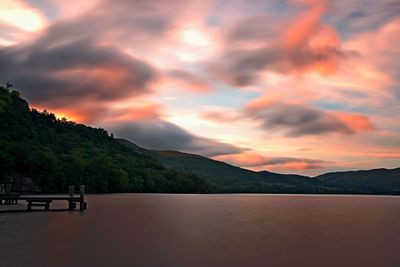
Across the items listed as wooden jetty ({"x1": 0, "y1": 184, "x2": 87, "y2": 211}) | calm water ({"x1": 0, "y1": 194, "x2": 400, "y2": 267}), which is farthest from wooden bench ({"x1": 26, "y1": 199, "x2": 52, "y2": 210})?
calm water ({"x1": 0, "y1": 194, "x2": 400, "y2": 267})

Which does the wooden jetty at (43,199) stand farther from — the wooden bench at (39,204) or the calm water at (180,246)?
the calm water at (180,246)

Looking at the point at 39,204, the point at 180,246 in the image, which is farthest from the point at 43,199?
the point at 180,246

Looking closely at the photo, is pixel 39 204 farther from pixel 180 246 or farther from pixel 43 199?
pixel 180 246

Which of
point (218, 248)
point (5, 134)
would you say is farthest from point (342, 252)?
point (5, 134)

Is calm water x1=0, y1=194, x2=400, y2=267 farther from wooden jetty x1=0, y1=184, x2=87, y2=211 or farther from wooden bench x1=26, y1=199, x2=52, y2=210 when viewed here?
wooden bench x1=26, y1=199, x2=52, y2=210

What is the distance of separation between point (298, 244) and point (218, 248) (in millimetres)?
7988

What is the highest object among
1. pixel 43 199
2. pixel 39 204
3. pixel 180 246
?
pixel 43 199

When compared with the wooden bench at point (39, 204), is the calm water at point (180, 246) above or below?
below

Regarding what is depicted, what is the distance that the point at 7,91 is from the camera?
225ft

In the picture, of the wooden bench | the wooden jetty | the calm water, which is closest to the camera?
the calm water

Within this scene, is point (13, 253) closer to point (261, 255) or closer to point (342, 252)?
point (261, 255)

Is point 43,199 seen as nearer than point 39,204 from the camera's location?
Yes

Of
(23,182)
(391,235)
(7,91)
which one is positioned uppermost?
(7,91)

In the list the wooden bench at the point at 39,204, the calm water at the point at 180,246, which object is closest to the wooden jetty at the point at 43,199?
the wooden bench at the point at 39,204
